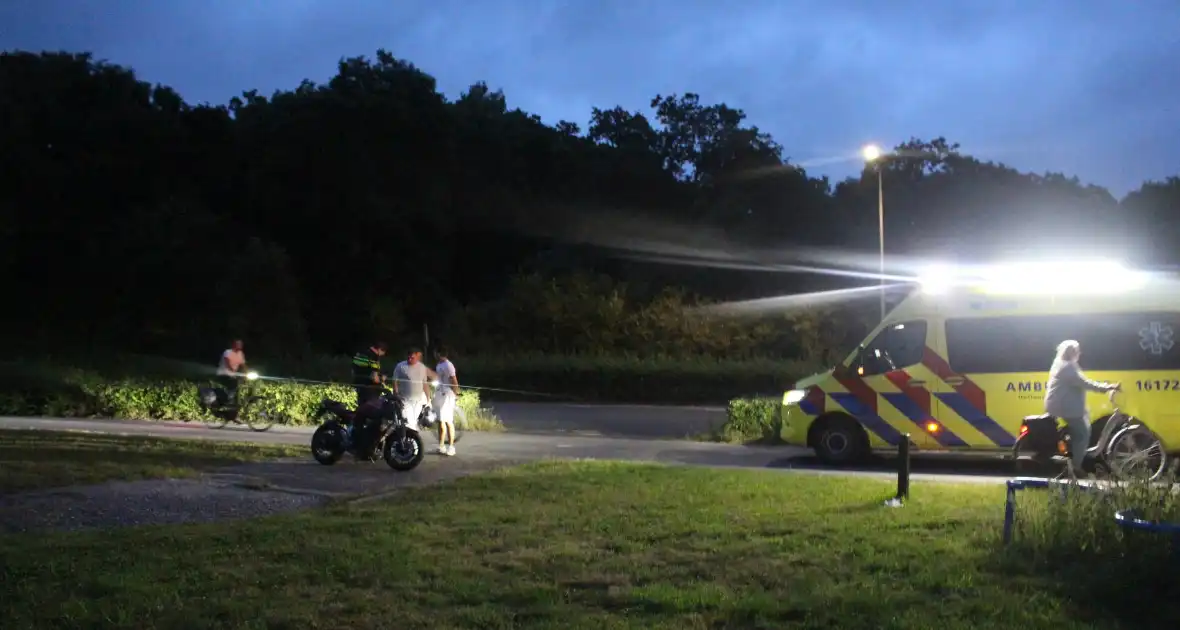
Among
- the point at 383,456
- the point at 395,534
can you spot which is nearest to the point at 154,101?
the point at 383,456

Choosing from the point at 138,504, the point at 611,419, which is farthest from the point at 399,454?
the point at 611,419

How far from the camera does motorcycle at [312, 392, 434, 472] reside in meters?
13.4

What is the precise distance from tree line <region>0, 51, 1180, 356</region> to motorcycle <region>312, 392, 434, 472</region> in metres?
22.9

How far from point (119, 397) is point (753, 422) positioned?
41.2ft

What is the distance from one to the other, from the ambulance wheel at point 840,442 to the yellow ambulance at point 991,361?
0.01m

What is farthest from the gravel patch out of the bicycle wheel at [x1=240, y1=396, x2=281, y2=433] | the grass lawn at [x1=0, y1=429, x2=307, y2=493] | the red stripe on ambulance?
the bicycle wheel at [x1=240, y1=396, x2=281, y2=433]

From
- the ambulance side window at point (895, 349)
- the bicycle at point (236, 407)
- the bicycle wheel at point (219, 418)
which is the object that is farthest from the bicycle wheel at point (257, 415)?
the ambulance side window at point (895, 349)

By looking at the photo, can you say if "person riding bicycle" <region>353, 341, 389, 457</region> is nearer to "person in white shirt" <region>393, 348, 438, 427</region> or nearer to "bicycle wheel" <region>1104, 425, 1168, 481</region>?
"person in white shirt" <region>393, 348, 438, 427</region>

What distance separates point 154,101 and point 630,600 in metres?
56.4

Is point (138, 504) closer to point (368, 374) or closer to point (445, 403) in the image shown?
point (368, 374)

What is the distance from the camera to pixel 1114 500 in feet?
24.4

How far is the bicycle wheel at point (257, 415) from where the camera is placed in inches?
792

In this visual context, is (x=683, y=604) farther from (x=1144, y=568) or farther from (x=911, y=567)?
(x=1144, y=568)

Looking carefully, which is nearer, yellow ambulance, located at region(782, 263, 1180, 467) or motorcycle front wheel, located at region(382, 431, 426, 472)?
motorcycle front wheel, located at region(382, 431, 426, 472)
